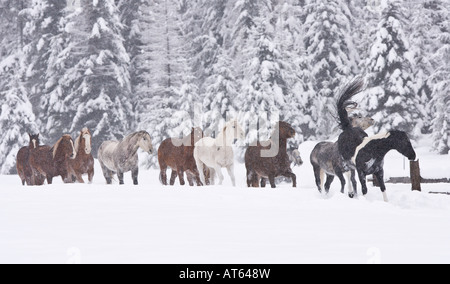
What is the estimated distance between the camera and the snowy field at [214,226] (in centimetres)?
589

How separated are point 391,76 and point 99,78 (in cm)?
1771

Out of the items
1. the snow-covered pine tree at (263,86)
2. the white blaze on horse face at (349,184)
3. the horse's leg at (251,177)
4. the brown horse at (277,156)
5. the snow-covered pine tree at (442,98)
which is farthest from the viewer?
the snow-covered pine tree at (442,98)

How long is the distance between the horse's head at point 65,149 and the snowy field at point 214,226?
131 inches

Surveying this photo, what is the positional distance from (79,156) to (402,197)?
9.26 metres

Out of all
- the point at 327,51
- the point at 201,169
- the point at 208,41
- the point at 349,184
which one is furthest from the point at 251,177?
the point at 208,41

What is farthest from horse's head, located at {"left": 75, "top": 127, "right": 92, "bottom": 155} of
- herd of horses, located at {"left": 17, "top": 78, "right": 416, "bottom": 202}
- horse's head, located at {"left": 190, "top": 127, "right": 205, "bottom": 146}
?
horse's head, located at {"left": 190, "top": 127, "right": 205, "bottom": 146}

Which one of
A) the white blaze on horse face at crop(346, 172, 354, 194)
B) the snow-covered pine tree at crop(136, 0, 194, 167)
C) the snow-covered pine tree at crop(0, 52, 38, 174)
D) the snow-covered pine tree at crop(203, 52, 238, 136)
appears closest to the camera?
the white blaze on horse face at crop(346, 172, 354, 194)

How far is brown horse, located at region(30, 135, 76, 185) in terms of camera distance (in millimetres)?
15626

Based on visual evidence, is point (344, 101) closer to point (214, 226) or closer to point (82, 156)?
point (214, 226)

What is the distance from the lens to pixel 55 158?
16.0 metres

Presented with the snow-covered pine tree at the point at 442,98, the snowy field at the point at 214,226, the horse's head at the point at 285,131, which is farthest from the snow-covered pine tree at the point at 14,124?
the snow-covered pine tree at the point at 442,98

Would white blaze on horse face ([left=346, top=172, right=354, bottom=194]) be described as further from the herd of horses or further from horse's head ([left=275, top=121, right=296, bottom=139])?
horse's head ([left=275, top=121, right=296, bottom=139])

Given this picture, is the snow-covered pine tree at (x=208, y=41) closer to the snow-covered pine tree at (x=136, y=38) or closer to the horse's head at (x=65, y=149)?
the snow-covered pine tree at (x=136, y=38)
